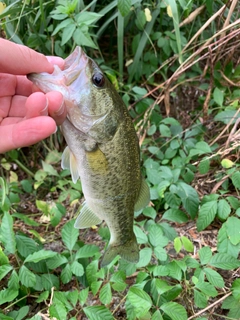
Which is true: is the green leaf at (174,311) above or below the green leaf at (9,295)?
above

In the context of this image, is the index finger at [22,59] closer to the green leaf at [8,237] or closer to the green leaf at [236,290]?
the green leaf at [8,237]

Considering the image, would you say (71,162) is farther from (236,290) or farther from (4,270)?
(236,290)

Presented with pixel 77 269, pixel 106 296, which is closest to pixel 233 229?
pixel 106 296

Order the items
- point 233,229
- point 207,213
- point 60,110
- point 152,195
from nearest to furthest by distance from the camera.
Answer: point 60,110 → point 233,229 → point 207,213 → point 152,195

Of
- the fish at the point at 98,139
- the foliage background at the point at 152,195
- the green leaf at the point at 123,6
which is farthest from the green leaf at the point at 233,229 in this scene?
the green leaf at the point at 123,6

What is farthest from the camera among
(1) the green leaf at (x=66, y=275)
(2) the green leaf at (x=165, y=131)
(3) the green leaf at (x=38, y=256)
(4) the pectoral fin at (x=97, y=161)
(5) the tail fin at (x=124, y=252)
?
(2) the green leaf at (x=165, y=131)

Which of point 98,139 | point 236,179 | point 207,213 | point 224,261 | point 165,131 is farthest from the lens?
point 165,131

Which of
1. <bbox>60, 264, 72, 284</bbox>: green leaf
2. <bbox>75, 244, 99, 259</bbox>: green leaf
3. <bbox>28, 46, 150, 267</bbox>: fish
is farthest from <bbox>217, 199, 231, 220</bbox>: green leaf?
<bbox>60, 264, 72, 284</bbox>: green leaf
